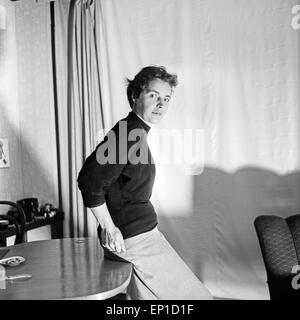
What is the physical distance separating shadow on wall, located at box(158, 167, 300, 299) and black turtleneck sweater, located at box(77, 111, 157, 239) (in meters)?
1.25

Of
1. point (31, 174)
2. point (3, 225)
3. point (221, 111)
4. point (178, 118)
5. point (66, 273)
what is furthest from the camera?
point (31, 174)

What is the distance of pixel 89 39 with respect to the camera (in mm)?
2967

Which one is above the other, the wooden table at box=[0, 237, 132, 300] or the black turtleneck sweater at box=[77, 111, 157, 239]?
the black turtleneck sweater at box=[77, 111, 157, 239]

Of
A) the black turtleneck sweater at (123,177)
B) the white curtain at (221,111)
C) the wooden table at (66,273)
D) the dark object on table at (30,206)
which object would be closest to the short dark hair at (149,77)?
→ the black turtleneck sweater at (123,177)

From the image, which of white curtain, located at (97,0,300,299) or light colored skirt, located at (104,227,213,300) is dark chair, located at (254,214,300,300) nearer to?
light colored skirt, located at (104,227,213,300)

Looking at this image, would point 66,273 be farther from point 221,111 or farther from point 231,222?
point 221,111

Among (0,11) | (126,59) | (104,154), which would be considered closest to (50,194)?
(126,59)

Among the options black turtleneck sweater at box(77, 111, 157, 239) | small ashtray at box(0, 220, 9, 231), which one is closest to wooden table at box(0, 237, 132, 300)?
black turtleneck sweater at box(77, 111, 157, 239)

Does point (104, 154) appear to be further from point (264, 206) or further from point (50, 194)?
point (50, 194)

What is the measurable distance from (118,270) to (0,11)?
2.39 meters

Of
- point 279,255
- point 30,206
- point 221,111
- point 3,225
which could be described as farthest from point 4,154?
point 279,255

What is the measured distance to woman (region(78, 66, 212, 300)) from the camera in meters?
1.44

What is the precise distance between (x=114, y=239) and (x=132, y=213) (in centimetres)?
13

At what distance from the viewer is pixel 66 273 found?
1410 mm
